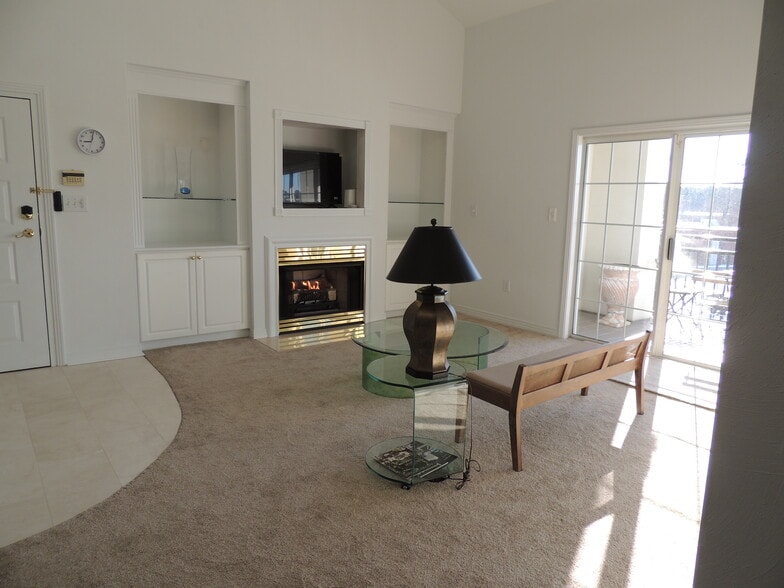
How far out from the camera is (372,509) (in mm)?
2527

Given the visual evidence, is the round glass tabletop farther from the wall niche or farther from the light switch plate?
the light switch plate

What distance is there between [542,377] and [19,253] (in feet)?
12.7

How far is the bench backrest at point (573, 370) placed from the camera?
2.94 meters

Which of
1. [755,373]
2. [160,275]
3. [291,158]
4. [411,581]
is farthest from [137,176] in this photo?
[755,373]

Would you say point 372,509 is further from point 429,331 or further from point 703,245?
point 703,245

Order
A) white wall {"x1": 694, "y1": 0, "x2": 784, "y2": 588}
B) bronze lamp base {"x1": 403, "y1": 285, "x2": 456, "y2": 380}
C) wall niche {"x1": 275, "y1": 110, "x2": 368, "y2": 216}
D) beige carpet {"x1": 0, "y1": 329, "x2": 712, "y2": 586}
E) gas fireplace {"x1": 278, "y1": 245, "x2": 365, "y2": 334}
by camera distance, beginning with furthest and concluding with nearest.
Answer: gas fireplace {"x1": 278, "y1": 245, "x2": 365, "y2": 334}, wall niche {"x1": 275, "y1": 110, "x2": 368, "y2": 216}, bronze lamp base {"x1": 403, "y1": 285, "x2": 456, "y2": 380}, beige carpet {"x1": 0, "y1": 329, "x2": 712, "y2": 586}, white wall {"x1": 694, "y1": 0, "x2": 784, "y2": 588}

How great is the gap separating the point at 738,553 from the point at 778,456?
0.53ft

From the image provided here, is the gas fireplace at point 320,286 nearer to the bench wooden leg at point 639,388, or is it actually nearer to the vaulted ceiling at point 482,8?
the vaulted ceiling at point 482,8

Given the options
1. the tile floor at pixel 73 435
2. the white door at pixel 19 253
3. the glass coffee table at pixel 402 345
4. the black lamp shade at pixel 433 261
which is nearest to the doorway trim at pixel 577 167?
the glass coffee table at pixel 402 345

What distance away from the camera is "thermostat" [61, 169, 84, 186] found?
430cm

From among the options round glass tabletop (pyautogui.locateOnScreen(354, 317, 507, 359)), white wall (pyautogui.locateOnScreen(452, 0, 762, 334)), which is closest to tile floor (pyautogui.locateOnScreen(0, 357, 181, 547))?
round glass tabletop (pyautogui.locateOnScreen(354, 317, 507, 359))

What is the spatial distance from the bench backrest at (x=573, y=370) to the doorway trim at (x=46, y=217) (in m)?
3.59

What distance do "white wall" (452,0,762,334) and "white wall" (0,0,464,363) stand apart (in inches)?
34.3

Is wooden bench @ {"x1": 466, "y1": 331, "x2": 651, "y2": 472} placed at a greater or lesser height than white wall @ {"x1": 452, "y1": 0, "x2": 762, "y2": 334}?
lesser
